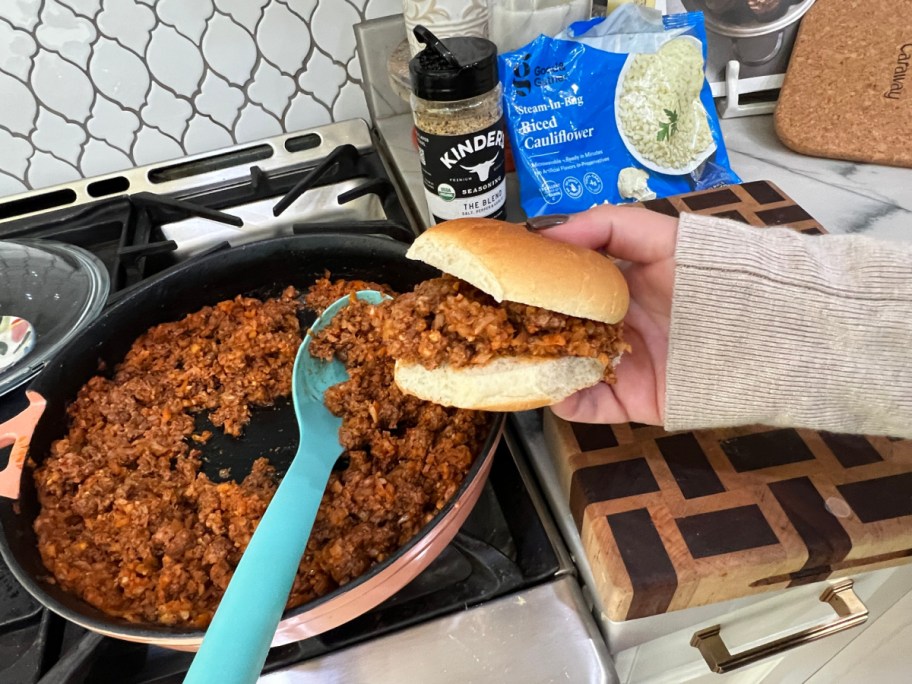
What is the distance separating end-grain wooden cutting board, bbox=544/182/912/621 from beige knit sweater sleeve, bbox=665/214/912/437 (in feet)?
0.13

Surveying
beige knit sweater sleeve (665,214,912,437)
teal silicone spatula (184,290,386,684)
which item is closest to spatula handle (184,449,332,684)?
teal silicone spatula (184,290,386,684)

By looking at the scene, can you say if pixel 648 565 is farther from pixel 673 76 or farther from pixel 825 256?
pixel 673 76

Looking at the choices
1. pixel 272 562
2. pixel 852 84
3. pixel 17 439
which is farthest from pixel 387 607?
pixel 852 84

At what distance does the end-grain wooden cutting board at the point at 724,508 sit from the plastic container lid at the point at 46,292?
808mm

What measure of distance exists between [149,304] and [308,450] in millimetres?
441

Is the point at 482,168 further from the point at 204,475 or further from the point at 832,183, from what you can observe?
the point at 832,183

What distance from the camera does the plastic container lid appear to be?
0.98 meters

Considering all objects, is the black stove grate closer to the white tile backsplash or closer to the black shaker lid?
the black shaker lid

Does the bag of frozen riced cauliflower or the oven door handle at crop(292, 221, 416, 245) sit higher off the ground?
the bag of frozen riced cauliflower

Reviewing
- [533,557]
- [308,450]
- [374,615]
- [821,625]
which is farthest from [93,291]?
[821,625]

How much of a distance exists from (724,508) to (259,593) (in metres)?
0.50

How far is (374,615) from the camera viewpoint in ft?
2.27

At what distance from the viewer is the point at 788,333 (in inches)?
28.1

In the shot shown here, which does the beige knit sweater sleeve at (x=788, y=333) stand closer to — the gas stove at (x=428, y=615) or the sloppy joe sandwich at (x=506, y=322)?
the sloppy joe sandwich at (x=506, y=322)
